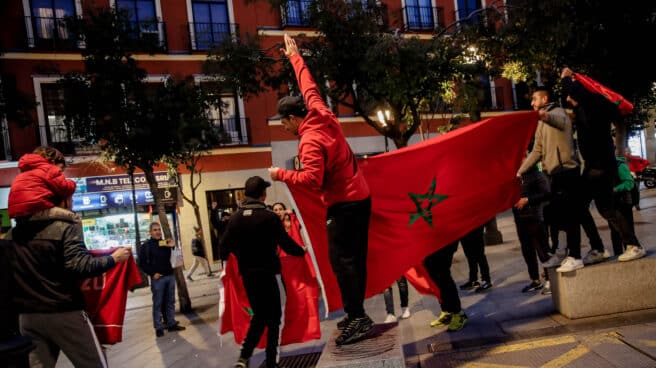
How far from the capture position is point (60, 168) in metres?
3.79

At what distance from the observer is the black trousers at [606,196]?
17.0 ft

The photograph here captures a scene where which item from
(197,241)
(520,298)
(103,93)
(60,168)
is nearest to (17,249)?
(60,168)

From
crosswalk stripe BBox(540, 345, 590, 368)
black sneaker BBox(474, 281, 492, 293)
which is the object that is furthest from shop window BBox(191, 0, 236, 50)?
crosswalk stripe BBox(540, 345, 590, 368)

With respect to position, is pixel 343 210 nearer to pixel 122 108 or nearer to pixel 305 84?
pixel 305 84

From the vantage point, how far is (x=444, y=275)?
547 centimetres

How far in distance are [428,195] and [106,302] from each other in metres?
3.17

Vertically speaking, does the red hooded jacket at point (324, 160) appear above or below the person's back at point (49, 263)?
above

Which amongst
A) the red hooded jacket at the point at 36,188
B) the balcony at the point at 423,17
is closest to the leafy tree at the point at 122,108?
the red hooded jacket at the point at 36,188

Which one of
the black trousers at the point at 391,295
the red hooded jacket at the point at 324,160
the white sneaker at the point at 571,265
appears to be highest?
the red hooded jacket at the point at 324,160

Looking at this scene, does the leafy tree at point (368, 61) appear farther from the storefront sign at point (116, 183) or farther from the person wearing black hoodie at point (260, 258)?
the storefront sign at point (116, 183)

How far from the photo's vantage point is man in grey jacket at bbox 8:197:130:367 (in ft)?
11.1

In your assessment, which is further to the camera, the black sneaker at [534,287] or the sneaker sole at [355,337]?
the black sneaker at [534,287]

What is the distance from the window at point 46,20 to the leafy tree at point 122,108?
331 inches

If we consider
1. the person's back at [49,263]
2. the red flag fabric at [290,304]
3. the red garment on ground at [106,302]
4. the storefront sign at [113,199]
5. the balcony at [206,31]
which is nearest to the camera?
the person's back at [49,263]
